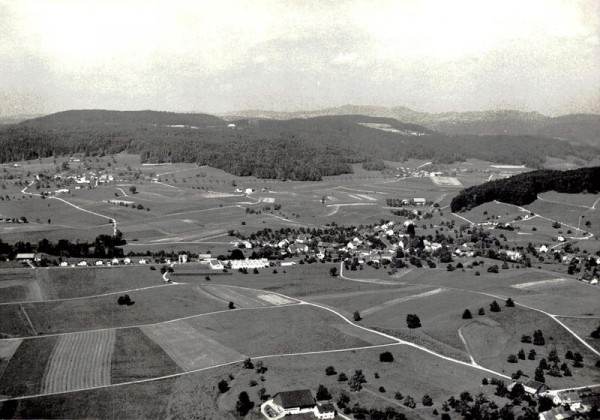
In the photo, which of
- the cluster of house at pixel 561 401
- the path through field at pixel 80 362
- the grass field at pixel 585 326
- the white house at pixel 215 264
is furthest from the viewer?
the white house at pixel 215 264

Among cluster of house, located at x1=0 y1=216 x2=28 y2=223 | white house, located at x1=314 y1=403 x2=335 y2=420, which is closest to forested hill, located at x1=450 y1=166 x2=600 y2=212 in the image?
cluster of house, located at x1=0 y1=216 x2=28 y2=223

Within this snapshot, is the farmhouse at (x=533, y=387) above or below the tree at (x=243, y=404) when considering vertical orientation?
above

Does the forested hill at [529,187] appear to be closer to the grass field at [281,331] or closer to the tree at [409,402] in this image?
the grass field at [281,331]

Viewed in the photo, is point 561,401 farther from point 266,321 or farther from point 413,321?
point 266,321

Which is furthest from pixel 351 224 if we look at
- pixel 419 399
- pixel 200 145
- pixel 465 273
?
pixel 200 145

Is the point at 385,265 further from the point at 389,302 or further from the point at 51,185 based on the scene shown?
the point at 51,185

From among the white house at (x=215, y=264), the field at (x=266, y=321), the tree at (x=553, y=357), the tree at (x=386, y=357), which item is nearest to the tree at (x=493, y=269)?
the field at (x=266, y=321)
